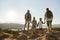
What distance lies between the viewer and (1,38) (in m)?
25.7

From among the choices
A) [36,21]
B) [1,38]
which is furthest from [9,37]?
[36,21]

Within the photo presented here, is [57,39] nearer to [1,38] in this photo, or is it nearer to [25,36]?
[25,36]

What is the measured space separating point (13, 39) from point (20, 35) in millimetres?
1005

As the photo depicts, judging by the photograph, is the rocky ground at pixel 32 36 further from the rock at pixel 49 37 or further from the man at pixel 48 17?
the man at pixel 48 17

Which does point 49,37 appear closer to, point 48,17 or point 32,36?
point 48,17

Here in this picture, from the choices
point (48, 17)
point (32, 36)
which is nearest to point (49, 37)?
point (48, 17)

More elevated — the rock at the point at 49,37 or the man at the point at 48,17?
the man at the point at 48,17

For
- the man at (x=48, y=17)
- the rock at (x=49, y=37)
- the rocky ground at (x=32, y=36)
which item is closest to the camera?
the rock at (x=49, y=37)

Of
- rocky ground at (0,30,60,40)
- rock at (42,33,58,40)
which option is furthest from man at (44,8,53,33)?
rock at (42,33,58,40)

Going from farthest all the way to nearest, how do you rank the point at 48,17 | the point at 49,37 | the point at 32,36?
1. the point at 32,36
2. the point at 48,17
3. the point at 49,37

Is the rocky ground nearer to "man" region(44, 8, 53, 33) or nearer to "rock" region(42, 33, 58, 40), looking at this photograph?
"rock" region(42, 33, 58, 40)

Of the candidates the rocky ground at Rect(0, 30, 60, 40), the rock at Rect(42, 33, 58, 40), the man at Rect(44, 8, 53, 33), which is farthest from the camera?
the man at Rect(44, 8, 53, 33)

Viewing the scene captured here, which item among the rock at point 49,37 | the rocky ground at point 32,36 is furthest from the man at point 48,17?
→ the rock at point 49,37

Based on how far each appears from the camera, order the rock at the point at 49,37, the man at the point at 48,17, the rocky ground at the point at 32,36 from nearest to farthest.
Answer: the rock at the point at 49,37
the rocky ground at the point at 32,36
the man at the point at 48,17
